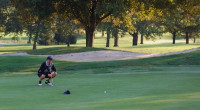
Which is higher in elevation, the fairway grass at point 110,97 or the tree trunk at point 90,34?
the tree trunk at point 90,34

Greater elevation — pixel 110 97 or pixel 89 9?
pixel 89 9

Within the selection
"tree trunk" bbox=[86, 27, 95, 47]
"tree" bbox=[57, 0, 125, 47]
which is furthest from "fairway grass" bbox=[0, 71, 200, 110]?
"tree trunk" bbox=[86, 27, 95, 47]

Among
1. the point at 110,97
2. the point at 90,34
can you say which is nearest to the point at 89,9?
the point at 90,34

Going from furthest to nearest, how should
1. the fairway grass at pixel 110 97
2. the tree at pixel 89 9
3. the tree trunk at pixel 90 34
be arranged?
1. the tree trunk at pixel 90 34
2. the tree at pixel 89 9
3. the fairway grass at pixel 110 97

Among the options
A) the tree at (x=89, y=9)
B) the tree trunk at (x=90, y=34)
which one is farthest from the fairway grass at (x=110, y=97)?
the tree trunk at (x=90, y=34)

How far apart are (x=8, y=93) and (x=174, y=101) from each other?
21.3 ft

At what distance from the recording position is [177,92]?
14516 mm

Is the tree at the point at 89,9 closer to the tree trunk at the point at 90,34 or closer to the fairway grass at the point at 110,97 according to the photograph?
the tree trunk at the point at 90,34

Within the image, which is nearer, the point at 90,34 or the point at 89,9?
the point at 89,9

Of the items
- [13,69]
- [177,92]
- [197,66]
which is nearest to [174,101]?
[177,92]

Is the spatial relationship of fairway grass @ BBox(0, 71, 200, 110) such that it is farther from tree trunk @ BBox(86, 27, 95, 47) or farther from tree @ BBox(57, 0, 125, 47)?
tree trunk @ BBox(86, 27, 95, 47)

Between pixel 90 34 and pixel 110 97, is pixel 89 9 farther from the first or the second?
pixel 110 97

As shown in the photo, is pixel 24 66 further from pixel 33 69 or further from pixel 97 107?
pixel 97 107

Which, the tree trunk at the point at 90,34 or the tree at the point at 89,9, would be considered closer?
the tree at the point at 89,9
